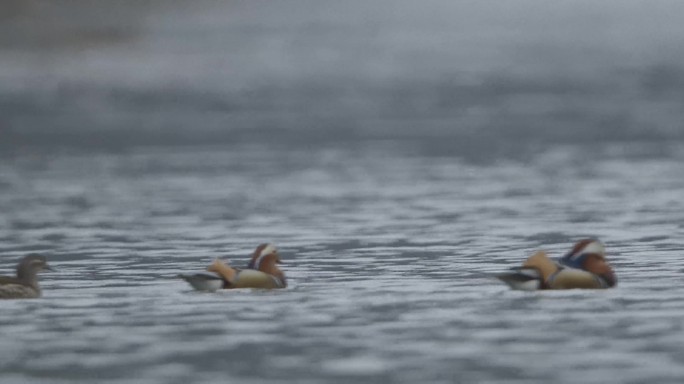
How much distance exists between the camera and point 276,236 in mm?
23516

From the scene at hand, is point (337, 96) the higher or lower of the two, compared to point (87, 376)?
higher

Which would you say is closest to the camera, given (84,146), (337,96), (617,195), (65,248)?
(65,248)

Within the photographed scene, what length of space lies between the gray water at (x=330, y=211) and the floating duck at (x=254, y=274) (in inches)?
4.7

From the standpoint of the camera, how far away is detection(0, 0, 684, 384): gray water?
15.1 metres

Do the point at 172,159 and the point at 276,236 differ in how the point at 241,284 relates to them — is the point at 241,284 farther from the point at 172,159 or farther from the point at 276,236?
the point at 172,159

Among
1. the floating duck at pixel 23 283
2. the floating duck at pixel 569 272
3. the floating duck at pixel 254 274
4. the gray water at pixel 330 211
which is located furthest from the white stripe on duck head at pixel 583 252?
the floating duck at pixel 23 283

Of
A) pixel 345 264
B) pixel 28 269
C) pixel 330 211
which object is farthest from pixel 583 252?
pixel 330 211

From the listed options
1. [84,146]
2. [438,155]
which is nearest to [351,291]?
[438,155]

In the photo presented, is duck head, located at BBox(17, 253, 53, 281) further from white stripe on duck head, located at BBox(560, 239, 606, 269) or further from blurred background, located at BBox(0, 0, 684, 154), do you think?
blurred background, located at BBox(0, 0, 684, 154)

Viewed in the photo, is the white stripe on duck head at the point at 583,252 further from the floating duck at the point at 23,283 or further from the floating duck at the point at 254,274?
the floating duck at the point at 23,283

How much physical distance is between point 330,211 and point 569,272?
8171 mm

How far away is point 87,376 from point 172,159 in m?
20.2

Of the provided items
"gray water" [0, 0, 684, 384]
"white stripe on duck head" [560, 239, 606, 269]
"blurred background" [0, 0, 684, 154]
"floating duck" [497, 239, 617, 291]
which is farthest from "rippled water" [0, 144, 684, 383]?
"blurred background" [0, 0, 684, 154]

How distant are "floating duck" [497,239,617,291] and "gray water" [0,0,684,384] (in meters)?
0.18
